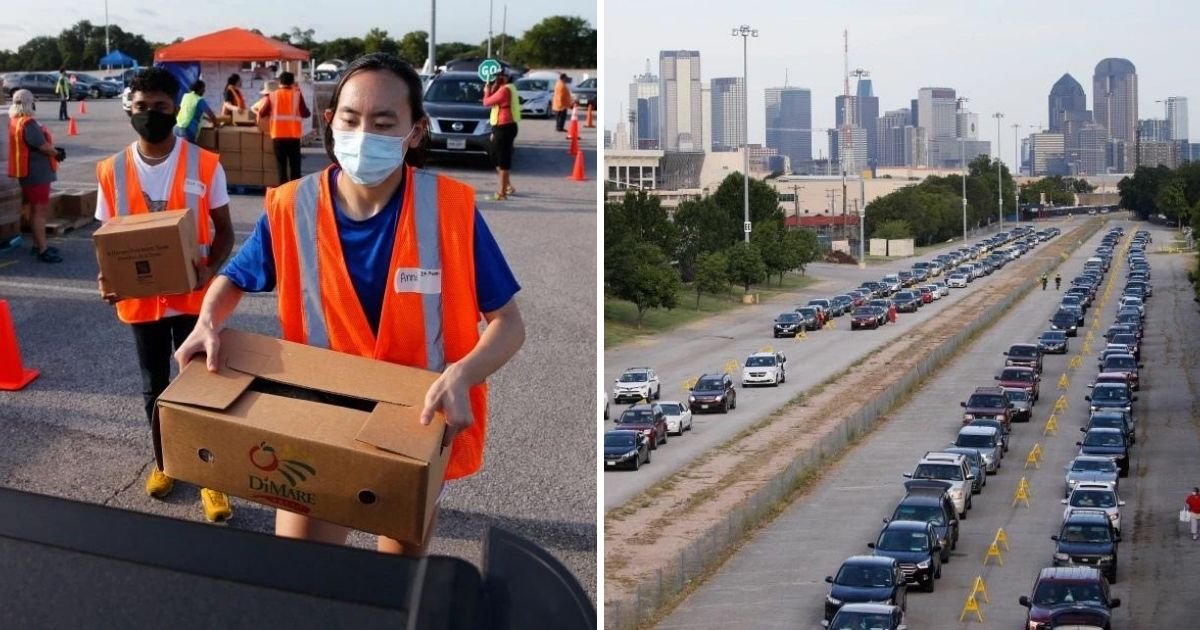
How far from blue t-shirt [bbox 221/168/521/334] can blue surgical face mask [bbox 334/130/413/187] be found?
0.05 m

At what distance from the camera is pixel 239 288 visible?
7.90 feet

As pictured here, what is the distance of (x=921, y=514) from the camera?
21031 millimetres

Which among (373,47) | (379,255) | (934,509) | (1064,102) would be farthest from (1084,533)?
(373,47)

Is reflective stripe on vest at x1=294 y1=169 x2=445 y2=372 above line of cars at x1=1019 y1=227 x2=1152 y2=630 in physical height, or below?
above

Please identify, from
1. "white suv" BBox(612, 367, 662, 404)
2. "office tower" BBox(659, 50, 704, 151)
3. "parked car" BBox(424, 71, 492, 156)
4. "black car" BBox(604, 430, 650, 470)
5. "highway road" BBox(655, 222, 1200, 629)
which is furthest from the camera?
"office tower" BBox(659, 50, 704, 151)

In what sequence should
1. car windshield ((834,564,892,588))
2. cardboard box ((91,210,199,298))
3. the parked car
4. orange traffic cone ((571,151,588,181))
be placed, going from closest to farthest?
cardboard box ((91,210,199,298)), orange traffic cone ((571,151,588,181)), car windshield ((834,564,892,588)), the parked car

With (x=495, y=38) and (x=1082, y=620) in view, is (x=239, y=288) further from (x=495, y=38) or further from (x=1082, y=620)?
(x=495, y=38)

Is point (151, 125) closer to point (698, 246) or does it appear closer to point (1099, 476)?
point (1099, 476)

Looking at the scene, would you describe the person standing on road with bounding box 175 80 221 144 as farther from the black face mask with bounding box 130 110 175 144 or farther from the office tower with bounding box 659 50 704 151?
the office tower with bounding box 659 50 704 151

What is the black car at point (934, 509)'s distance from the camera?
65.8 feet

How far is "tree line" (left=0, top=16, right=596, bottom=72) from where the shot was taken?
43.4 metres

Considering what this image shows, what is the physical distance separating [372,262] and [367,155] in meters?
0.15

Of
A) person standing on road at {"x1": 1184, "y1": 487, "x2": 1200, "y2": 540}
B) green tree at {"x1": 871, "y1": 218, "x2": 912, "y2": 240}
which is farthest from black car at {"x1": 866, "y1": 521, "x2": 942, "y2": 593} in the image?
green tree at {"x1": 871, "y1": 218, "x2": 912, "y2": 240}

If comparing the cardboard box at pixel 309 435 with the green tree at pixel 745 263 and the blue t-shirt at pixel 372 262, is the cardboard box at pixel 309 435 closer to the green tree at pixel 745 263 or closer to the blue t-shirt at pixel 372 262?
the blue t-shirt at pixel 372 262
